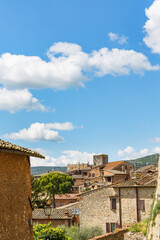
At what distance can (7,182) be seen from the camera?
998cm

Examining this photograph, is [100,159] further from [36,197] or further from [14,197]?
[14,197]

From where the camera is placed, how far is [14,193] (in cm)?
1041

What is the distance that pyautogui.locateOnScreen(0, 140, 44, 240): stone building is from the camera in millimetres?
9531

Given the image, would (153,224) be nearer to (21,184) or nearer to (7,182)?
(21,184)

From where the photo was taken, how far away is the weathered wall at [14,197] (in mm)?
9539

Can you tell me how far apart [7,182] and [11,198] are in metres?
0.57

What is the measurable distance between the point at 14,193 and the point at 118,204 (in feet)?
72.2

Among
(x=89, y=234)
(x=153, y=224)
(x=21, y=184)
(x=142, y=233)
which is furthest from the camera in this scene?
(x=89, y=234)

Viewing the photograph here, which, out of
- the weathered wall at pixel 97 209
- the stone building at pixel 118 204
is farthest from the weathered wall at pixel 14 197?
the weathered wall at pixel 97 209

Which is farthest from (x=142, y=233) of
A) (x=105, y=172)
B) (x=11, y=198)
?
(x=105, y=172)

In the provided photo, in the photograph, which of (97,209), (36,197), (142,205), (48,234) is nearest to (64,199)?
(36,197)

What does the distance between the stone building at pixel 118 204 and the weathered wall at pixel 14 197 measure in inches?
770

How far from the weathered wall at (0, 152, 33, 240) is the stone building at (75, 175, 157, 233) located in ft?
64.1

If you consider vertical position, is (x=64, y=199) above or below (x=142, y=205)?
below
